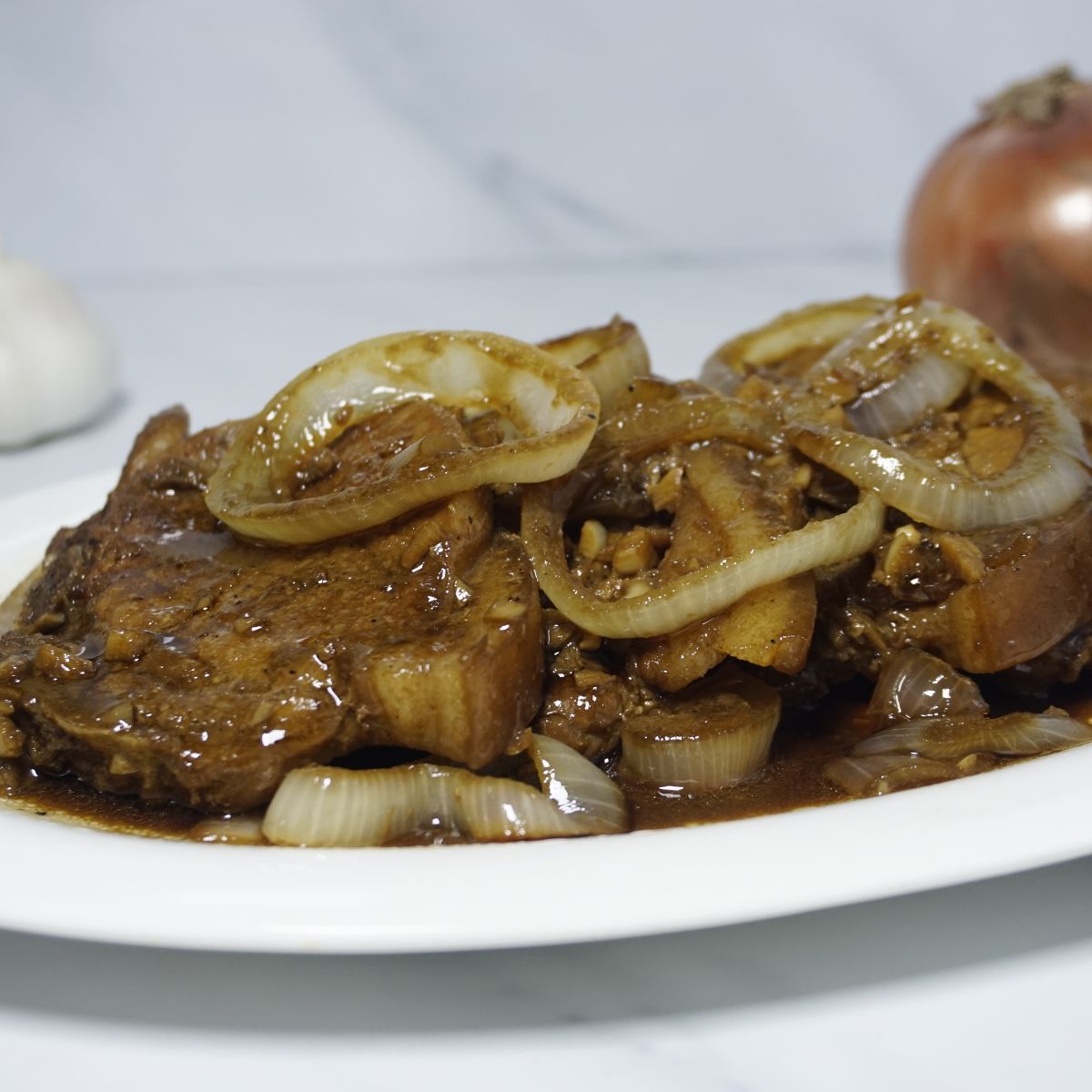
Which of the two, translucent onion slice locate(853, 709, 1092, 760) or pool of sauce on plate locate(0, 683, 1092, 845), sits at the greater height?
translucent onion slice locate(853, 709, 1092, 760)

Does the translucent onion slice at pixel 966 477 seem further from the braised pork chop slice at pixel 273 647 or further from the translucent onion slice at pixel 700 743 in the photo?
A: the braised pork chop slice at pixel 273 647

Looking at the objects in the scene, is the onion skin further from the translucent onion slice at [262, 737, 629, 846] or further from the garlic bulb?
the translucent onion slice at [262, 737, 629, 846]

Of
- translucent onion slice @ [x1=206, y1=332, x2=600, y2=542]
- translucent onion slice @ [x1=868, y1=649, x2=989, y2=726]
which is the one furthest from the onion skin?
translucent onion slice @ [x1=206, y1=332, x2=600, y2=542]

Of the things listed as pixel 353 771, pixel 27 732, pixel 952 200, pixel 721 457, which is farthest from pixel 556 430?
pixel 952 200

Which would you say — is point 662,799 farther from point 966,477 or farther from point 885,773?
point 966,477

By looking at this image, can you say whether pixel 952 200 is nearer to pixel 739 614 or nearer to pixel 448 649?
pixel 739 614

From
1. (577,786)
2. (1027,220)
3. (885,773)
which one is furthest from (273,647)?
(1027,220)
